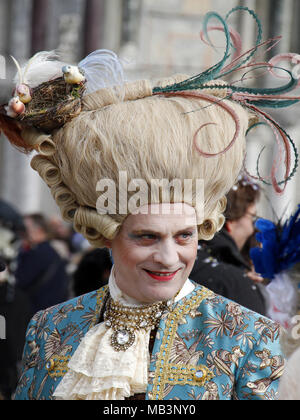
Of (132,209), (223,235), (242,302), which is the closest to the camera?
(132,209)

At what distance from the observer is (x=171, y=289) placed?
2.33m

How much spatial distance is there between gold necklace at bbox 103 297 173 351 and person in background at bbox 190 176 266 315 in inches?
29.6

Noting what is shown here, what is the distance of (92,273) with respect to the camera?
4199 millimetres

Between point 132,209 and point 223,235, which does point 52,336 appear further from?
point 223,235

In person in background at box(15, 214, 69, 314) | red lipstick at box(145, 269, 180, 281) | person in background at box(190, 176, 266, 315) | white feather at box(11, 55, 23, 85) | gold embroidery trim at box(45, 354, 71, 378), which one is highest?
white feather at box(11, 55, 23, 85)

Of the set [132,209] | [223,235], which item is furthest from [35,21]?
[132,209]

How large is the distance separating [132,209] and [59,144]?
313 mm

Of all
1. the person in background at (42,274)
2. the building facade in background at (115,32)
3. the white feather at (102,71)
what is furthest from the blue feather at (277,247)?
the building facade in background at (115,32)

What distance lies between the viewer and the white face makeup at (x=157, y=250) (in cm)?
228

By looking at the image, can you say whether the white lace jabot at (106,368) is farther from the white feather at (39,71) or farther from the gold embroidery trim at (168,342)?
the white feather at (39,71)

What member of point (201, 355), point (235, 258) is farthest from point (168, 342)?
point (235, 258)

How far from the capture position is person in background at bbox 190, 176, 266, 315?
3.16m

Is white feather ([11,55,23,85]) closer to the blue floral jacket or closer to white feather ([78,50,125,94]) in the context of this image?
white feather ([78,50,125,94])

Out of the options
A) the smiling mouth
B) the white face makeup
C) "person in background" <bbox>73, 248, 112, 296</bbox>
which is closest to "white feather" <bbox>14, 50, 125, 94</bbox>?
the white face makeup
